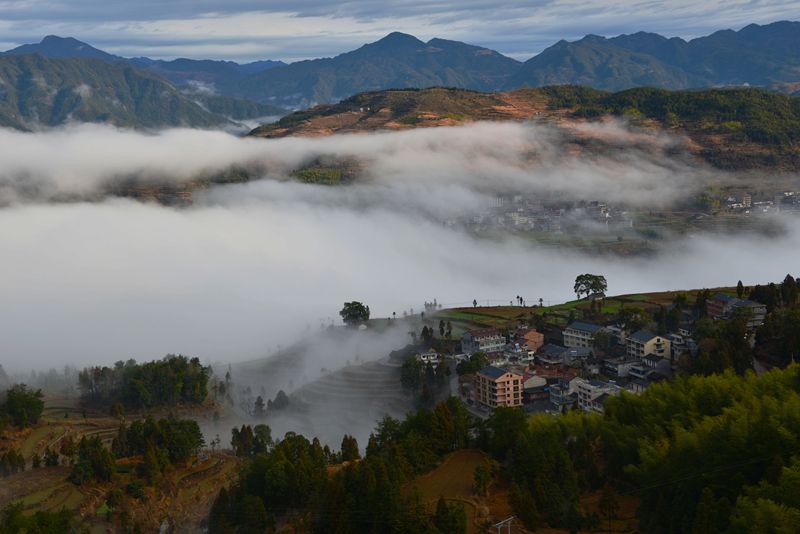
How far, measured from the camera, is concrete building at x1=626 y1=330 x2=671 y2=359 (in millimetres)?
36125

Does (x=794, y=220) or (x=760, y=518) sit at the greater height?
(x=760, y=518)

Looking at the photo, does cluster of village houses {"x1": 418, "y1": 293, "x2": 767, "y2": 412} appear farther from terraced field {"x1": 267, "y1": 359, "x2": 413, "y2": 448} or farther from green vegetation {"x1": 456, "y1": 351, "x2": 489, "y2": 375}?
terraced field {"x1": 267, "y1": 359, "x2": 413, "y2": 448}

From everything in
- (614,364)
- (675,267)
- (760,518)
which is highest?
(760,518)

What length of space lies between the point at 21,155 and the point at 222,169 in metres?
47.3

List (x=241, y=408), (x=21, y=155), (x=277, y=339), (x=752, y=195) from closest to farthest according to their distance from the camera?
(x=241, y=408)
(x=277, y=339)
(x=752, y=195)
(x=21, y=155)

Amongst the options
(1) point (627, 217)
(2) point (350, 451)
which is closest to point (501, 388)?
(2) point (350, 451)

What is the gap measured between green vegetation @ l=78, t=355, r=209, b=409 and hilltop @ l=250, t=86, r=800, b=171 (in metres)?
78.3

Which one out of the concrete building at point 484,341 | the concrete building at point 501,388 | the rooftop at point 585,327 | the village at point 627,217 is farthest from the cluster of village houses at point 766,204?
the concrete building at point 501,388

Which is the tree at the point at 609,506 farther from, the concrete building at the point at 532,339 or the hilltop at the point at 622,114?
the hilltop at the point at 622,114

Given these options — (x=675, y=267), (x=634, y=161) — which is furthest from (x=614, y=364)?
(x=634, y=161)

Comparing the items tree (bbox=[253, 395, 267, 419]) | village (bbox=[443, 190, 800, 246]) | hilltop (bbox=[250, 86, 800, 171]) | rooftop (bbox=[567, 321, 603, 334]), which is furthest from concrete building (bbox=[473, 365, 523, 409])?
hilltop (bbox=[250, 86, 800, 171])

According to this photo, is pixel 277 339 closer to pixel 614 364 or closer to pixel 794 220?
pixel 614 364

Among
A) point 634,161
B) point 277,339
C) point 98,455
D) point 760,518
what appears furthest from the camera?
point 634,161

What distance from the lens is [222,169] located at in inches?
4754
